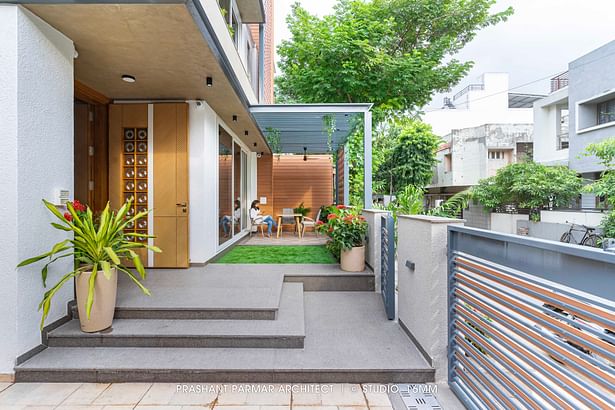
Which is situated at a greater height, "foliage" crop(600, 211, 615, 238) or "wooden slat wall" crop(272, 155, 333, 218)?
"wooden slat wall" crop(272, 155, 333, 218)

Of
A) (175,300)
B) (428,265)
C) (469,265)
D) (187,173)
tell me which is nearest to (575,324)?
(469,265)

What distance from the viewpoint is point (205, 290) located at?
3.50 meters

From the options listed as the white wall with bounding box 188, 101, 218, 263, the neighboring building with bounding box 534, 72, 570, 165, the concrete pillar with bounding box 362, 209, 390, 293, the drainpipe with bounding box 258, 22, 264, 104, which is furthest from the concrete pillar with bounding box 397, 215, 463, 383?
the neighboring building with bounding box 534, 72, 570, 165

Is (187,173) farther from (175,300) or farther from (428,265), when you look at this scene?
(428,265)

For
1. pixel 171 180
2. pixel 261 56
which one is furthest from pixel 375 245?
pixel 261 56

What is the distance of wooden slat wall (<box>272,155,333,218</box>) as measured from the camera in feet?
35.0

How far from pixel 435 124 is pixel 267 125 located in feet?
70.7

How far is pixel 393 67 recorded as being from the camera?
27.3 feet

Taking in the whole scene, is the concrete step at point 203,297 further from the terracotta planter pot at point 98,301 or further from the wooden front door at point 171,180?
the wooden front door at point 171,180

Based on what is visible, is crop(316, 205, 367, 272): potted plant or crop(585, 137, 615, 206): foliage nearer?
crop(316, 205, 367, 272): potted plant

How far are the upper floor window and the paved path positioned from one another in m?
13.7

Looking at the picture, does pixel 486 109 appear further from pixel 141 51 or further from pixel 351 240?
pixel 141 51

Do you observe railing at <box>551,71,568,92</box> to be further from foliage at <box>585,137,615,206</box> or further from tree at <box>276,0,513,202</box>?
foliage at <box>585,137,615,206</box>

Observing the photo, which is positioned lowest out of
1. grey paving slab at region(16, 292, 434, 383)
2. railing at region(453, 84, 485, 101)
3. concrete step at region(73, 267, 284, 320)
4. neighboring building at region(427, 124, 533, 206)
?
grey paving slab at region(16, 292, 434, 383)
